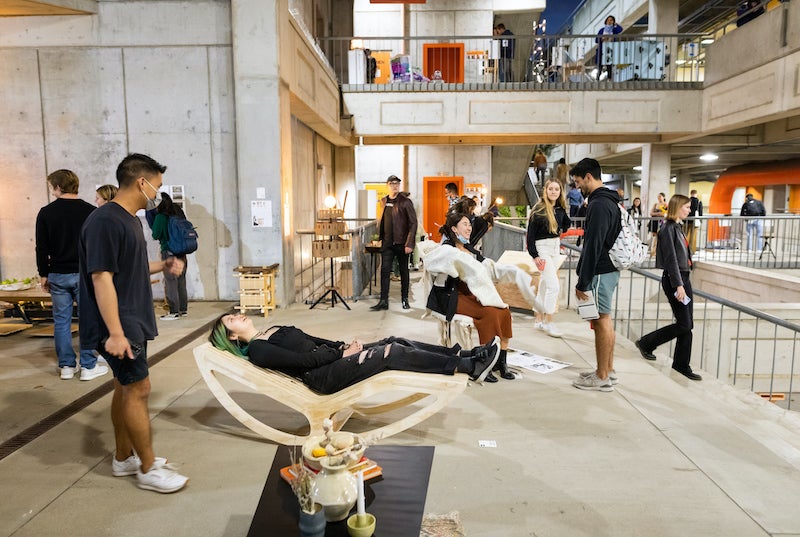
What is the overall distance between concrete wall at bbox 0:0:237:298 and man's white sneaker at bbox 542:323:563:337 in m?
4.99

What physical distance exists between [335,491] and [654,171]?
1636 centimetres

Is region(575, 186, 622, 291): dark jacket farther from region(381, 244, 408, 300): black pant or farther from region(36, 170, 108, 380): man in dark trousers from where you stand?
region(36, 170, 108, 380): man in dark trousers

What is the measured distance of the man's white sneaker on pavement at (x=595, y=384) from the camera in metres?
5.07

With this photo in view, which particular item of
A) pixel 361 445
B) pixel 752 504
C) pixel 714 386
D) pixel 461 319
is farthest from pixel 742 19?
pixel 361 445

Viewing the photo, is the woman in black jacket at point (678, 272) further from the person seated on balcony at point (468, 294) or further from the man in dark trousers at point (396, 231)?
the man in dark trousers at point (396, 231)

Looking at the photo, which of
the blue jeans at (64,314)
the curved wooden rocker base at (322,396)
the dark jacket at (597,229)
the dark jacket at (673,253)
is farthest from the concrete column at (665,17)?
the blue jeans at (64,314)

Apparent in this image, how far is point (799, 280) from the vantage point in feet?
36.5

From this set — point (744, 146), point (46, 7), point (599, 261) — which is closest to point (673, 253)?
point (599, 261)

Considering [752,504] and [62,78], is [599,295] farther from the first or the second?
[62,78]

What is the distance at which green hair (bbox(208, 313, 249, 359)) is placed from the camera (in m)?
3.85

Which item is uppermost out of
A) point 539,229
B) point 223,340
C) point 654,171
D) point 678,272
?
point 654,171

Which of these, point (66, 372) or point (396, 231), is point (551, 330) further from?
point (66, 372)

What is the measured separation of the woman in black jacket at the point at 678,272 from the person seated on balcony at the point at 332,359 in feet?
8.70

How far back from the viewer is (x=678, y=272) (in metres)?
5.61
